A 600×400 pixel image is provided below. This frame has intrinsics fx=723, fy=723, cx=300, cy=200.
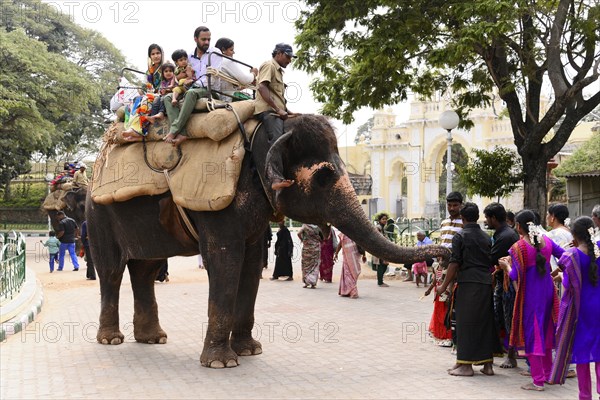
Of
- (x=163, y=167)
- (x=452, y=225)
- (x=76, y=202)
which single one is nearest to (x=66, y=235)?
(x=76, y=202)

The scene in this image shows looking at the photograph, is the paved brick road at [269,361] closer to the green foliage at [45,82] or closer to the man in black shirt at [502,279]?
the man in black shirt at [502,279]

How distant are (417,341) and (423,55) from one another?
812 cm

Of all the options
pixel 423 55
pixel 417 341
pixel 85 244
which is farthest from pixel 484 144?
pixel 417 341

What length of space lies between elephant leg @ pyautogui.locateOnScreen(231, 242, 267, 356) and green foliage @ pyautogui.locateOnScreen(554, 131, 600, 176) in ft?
73.9

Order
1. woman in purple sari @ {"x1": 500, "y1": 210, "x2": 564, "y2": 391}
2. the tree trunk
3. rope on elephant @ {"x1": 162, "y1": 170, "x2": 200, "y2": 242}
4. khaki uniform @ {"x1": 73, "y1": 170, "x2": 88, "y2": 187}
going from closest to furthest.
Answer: woman in purple sari @ {"x1": 500, "y1": 210, "x2": 564, "y2": 391}
rope on elephant @ {"x1": 162, "y1": 170, "x2": 200, "y2": 242}
the tree trunk
khaki uniform @ {"x1": 73, "y1": 170, "x2": 88, "y2": 187}

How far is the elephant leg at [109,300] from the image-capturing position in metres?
8.95

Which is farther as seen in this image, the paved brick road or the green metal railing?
the green metal railing

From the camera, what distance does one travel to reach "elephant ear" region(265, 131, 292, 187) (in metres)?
6.97

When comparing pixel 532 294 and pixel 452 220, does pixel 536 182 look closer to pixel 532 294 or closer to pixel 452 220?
pixel 452 220

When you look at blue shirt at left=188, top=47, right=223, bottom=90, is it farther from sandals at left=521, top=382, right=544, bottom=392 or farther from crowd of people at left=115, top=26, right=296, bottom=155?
sandals at left=521, top=382, right=544, bottom=392

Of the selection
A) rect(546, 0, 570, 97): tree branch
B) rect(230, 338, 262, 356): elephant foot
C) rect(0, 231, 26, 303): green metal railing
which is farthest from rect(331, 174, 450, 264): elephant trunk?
rect(546, 0, 570, 97): tree branch

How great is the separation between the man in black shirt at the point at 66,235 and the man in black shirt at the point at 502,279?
561 inches

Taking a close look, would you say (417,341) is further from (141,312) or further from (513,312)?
(141,312)

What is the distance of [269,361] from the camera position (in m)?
7.97
